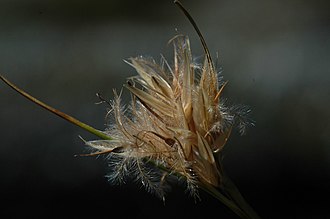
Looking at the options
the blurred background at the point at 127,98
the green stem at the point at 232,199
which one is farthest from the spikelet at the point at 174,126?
the blurred background at the point at 127,98

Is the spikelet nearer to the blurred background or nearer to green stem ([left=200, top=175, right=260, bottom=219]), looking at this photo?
green stem ([left=200, top=175, right=260, bottom=219])

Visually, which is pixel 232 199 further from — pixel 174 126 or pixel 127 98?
pixel 127 98

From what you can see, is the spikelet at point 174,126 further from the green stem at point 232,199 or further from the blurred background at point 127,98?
the blurred background at point 127,98

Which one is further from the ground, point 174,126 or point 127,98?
point 127,98

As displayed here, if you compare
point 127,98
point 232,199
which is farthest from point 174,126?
point 127,98

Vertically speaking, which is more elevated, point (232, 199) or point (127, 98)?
point (127, 98)

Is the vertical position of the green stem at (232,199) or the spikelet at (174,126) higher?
the spikelet at (174,126)

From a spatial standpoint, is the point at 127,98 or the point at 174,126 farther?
the point at 127,98
